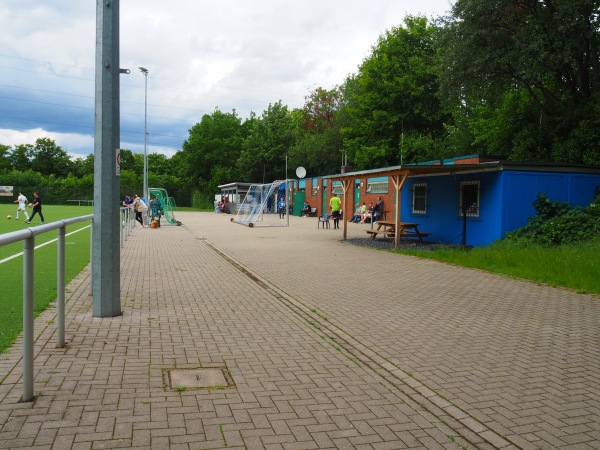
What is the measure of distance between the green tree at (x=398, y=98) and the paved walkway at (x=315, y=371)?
119ft

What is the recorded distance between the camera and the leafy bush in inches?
569

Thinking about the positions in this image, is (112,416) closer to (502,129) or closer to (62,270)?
(62,270)

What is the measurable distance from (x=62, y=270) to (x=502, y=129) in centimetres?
2789

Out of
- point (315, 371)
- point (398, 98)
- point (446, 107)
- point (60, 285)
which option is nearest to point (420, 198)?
point (315, 371)

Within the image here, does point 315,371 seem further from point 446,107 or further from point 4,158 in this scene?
point 4,158

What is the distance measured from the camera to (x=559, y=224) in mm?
15016

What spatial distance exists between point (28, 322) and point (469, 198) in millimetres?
15509

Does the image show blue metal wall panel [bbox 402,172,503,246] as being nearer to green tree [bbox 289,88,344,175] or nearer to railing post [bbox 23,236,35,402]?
railing post [bbox 23,236,35,402]

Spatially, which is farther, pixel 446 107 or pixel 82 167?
pixel 82 167

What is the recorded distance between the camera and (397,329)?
21.3 ft

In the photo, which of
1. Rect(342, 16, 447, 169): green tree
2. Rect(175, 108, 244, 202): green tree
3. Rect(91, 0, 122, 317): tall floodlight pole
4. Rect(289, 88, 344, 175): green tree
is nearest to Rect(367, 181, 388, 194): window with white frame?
Rect(342, 16, 447, 169): green tree

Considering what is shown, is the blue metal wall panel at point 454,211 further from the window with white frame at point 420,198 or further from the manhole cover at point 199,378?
the manhole cover at point 199,378

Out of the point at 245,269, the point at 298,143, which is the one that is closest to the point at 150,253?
the point at 245,269

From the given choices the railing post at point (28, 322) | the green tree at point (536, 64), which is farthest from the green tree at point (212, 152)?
the railing post at point (28, 322)
